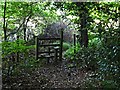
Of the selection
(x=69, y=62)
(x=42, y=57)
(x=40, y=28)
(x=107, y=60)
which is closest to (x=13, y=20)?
(x=40, y=28)

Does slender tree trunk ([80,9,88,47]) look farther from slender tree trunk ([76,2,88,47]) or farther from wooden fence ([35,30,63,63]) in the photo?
wooden fence ([35,30,63,63])

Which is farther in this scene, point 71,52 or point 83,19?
point 71,52

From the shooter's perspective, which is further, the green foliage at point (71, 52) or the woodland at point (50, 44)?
the green foliage at point (71, 52)

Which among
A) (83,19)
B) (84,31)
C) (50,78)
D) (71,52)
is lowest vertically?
(50,78)

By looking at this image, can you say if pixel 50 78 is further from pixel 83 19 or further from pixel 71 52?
pixel 83 19

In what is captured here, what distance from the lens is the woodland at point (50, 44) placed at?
2029mm

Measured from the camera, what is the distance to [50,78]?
2.14 meters

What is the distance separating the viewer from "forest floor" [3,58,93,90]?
2.05 metres

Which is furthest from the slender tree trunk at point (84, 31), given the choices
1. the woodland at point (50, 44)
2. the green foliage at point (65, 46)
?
the green foliage at point (65, 46)

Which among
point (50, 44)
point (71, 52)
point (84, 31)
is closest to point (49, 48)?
point (50, 44)

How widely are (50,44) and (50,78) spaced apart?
29 centimetres

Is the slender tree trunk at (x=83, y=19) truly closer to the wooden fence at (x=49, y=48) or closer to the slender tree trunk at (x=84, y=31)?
the slender tree trunk at (x=84, y=31)

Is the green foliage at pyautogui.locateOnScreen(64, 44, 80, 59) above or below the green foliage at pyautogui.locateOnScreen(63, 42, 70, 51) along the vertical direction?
below

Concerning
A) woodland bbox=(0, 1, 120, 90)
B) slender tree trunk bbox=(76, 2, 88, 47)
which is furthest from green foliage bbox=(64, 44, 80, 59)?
slender tree trunk bbox=(76, 2, 88, 47)
